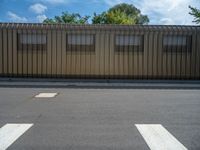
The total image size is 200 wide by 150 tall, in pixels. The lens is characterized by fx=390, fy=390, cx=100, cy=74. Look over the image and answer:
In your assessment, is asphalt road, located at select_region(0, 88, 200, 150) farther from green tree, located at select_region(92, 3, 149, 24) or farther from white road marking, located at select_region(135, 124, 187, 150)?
green tree, located at select_region(92, 3, 149, 24)

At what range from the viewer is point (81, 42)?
21.0 m

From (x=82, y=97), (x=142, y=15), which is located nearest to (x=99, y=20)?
(x=142, y=15)

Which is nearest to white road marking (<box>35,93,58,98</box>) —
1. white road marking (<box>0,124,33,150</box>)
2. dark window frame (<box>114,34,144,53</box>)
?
white road marking (<box>0,124,33,150</box>)

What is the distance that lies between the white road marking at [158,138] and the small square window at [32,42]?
12.8 m

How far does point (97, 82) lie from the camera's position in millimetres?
20062

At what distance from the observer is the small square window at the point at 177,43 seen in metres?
21.1

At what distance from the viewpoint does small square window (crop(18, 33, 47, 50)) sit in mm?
20938

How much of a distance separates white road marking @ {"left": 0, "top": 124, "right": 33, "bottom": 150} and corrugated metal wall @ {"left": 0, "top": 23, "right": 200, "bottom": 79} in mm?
12080

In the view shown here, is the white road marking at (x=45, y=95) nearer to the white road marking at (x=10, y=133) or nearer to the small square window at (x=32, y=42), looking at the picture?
the white road marking at (x=10, y=133)

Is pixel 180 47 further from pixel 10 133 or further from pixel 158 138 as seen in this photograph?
pixel 10 133

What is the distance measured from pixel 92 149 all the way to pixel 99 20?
54451 mm

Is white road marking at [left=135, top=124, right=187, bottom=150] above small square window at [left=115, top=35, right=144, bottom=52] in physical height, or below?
below

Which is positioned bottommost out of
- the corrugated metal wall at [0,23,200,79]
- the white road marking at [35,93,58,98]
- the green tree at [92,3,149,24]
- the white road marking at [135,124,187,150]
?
the white road marking at [135,124,187,150]

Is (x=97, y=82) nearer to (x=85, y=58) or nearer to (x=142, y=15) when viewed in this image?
(x=85, y=58)
